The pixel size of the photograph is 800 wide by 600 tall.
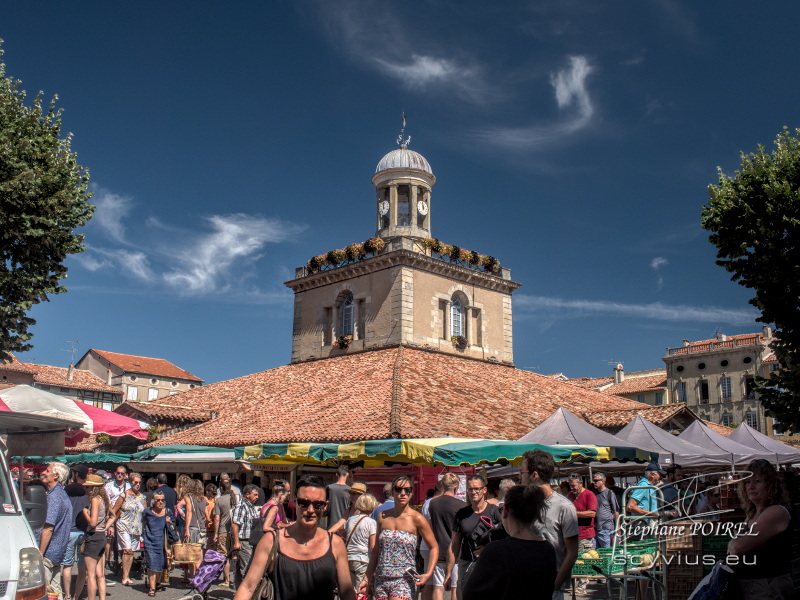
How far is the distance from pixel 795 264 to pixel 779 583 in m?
11.2

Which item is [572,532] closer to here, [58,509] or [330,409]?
[58,509]

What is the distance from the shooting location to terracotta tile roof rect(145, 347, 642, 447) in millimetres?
20266

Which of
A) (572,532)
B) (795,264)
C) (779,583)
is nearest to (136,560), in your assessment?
(572,532)

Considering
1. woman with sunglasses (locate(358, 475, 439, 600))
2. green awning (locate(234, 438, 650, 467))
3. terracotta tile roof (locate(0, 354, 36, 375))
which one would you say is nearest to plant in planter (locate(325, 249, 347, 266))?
green awning (locate(234, 438, 650, 467))

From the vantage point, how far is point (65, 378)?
63.0 meters

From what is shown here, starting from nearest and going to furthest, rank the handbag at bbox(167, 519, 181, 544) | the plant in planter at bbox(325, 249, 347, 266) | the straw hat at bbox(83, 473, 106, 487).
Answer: the straw hat at bbox(83, 473, 106, 487) → the handbag at bbox(167, 519, 181, 544) → the plant in planter at bbox(325, 249, 347, 266)

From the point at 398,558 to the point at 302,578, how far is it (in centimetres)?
263

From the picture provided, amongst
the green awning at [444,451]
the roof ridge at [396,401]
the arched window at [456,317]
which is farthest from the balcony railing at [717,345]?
the green awning at [444,451]

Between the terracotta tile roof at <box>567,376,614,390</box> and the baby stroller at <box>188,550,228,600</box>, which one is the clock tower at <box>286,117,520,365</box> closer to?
the baby stroller at <box>188,550,228,600</box>

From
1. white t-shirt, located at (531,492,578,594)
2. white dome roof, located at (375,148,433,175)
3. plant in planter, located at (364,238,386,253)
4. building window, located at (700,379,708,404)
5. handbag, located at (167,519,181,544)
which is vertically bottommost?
handbag, located at (167,519,181,544)

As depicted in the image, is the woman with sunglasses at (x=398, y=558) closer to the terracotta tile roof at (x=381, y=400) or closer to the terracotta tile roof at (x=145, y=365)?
the terracotta tile roof at (x=381, y=400)

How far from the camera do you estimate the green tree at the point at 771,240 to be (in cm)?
1521

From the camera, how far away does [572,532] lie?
6195mm

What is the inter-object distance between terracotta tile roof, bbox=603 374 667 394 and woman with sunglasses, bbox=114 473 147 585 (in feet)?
202
